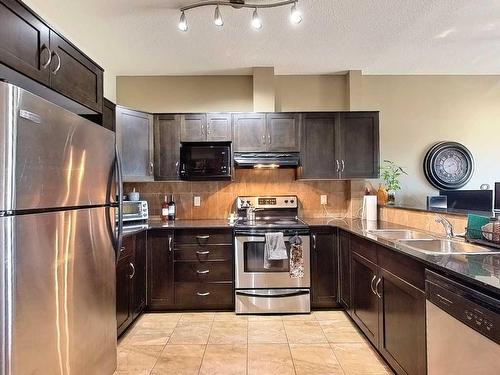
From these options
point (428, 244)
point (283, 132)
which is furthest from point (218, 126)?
point (428, 244)

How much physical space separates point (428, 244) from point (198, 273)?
208cm

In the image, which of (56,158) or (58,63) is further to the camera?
(58,63)

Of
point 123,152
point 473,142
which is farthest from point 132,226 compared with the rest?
point 473,142

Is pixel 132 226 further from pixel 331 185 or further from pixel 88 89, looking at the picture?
pixel 331 185

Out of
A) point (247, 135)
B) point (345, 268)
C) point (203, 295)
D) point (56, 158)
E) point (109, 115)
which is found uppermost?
point (109, 115)

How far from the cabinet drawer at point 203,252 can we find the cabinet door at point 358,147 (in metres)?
1.52

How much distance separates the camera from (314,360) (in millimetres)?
2424

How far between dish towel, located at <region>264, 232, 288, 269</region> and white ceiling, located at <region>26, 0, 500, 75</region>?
A: 1.85 m

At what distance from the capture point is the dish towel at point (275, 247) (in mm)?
3221

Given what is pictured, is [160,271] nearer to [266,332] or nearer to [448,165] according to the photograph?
[266,332]

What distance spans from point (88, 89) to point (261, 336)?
90.6 inches

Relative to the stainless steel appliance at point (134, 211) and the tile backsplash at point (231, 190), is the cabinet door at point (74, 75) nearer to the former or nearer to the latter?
the stainless steel appliance at point (134, 211)

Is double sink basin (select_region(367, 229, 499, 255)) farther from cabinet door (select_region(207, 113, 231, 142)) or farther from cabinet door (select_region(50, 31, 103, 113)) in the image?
cabinet door (select_region(50, 31, 103, 113))

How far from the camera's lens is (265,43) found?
3188 mm
